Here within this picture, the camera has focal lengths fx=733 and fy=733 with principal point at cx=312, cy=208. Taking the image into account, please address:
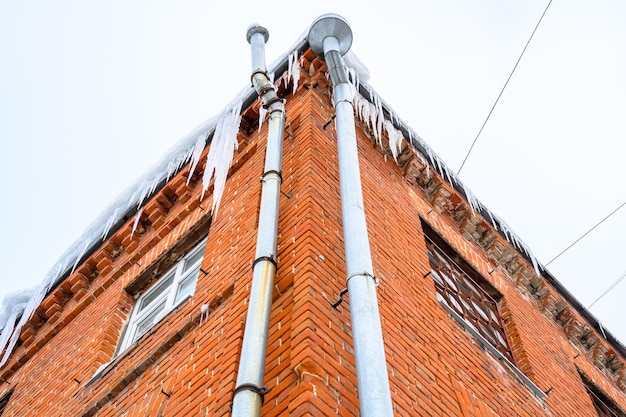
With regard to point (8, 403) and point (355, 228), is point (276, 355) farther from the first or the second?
point (8, 403)

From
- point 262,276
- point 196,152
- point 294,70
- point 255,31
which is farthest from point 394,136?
point 262,276

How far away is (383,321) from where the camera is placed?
4.61m

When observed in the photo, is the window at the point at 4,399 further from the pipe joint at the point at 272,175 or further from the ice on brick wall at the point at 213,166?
the pipe joint at the point at 272,175

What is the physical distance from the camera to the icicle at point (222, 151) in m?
6.92

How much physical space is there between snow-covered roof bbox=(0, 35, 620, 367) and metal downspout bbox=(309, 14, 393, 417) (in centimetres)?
85

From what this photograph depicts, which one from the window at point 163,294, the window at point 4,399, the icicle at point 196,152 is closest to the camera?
the window at point 163,294

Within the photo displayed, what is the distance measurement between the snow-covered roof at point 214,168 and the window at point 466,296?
1.10 metres

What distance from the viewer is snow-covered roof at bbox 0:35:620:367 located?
7469mm

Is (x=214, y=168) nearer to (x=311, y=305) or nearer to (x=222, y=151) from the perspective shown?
(x=222, y=151)

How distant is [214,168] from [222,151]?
0.26 m

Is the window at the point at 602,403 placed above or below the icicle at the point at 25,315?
below

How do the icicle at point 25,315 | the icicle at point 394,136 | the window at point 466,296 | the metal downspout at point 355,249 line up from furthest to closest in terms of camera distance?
the icicle at point 25,315 < the icicle at point 394,136 < the window at point 466,296 < the metal downspout at point 355,249

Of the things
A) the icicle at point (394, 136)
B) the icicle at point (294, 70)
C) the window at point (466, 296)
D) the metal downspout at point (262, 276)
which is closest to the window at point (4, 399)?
the metal downspout at point (262, 276)

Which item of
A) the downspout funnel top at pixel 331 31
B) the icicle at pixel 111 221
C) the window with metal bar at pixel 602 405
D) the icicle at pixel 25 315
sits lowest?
the window with metal bar at pixel 602 405
